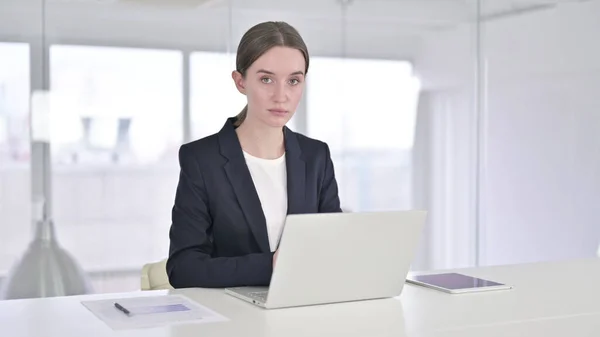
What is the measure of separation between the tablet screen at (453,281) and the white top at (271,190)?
46 centimetres

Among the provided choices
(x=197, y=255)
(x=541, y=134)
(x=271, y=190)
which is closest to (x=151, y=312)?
(x=197, y=255)

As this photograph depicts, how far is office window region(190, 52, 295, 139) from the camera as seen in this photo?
4.86 meters

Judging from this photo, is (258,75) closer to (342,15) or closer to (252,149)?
(252,149)

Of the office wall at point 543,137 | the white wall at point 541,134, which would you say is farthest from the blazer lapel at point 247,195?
the office wall at point 543,137

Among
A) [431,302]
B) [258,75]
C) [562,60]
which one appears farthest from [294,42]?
[562,60]

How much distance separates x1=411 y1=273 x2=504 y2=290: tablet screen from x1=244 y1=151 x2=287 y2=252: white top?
0.46 m

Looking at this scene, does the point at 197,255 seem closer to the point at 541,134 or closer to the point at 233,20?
the point at 233,20

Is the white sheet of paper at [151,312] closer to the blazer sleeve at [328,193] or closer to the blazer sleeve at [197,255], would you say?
the blazer sleeve at [197,255]

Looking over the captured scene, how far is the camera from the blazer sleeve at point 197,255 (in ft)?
8.32

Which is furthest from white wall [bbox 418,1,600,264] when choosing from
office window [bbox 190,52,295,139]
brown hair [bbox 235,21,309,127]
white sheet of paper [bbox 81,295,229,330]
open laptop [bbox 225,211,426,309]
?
white sheet of paper [bbox 81,295,229,330]

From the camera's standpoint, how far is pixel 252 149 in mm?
2857

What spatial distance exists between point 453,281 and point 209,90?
250cm

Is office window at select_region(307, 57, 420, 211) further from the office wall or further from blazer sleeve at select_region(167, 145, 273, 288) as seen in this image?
blazer sleeve at select_region(167, 145, 273, 288)

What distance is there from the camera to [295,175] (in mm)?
2848
